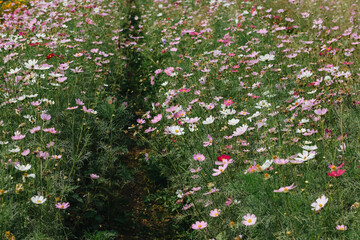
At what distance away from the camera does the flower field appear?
1917 mm

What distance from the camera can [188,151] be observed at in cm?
293

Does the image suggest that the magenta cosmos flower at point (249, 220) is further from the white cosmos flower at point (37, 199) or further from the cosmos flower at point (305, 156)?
the white cosmos flower at point (37, 199)

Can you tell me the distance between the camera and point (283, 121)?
2.78 meters

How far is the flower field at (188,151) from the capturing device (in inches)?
75.5

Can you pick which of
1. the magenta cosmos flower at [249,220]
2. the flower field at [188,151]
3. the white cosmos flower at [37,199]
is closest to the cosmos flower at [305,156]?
the flower field at [188,151]

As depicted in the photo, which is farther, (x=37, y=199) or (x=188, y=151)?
(x=188, y=151)

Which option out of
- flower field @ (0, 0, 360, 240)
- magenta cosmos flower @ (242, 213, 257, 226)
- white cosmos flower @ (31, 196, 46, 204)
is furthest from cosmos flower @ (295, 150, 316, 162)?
white cosmos flower @ (31, 196, 46, 204)

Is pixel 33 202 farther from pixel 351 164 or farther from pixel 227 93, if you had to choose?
pixel 227 93

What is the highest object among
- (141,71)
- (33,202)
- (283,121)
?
(33,202)

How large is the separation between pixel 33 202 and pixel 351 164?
188 cm

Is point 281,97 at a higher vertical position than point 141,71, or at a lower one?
higher

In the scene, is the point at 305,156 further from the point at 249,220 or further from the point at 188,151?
the point at 188,151

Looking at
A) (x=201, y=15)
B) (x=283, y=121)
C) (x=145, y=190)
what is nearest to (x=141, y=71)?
(x=201, y=15)

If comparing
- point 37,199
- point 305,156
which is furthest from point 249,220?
point 37,199
